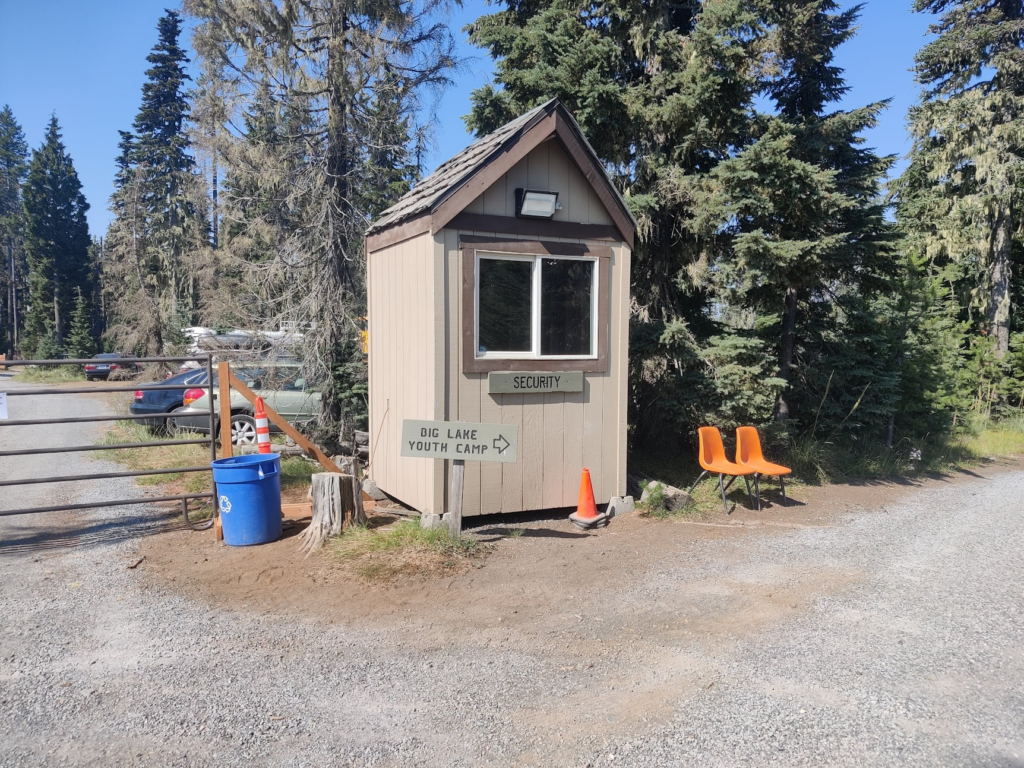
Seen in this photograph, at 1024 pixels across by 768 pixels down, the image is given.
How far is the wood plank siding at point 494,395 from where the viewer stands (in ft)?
21.7

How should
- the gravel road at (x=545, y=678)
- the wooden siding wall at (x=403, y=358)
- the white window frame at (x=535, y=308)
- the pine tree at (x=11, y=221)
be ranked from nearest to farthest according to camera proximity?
the gravel road at (x=545, y=678) → the wooden siding wall at (x=403, y=358) → the white window frame at (x=535, y=308) → the pine tree at (x=11, y=221)

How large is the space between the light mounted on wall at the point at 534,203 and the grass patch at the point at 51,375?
30929 millimetres

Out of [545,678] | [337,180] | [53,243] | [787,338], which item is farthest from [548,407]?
[53,243]

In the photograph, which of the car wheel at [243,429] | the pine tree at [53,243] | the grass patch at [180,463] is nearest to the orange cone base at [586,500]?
the grass patch at [180,463]

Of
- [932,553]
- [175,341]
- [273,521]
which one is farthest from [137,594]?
[175,341]

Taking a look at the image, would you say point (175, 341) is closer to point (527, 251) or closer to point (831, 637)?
point (527, 251)

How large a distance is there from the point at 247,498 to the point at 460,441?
6.49 feet

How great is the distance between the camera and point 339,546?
6.11m

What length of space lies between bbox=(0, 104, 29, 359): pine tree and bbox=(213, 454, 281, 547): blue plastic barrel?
2202 inches

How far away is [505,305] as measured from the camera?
22.8ft

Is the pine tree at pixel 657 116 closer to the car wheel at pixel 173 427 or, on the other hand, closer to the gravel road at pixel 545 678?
the gravel road at pixel 545 678

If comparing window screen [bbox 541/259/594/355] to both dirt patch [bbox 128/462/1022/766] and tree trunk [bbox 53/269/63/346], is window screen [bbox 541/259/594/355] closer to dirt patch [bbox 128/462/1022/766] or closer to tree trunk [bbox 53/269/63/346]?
dirt patch [bbox 128/462/1022/766]

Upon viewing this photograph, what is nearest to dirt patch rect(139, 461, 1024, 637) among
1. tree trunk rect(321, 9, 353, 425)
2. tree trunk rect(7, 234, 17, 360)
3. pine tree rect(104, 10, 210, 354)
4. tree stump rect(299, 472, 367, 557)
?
tree stump rect(299, 472, 367, 557)

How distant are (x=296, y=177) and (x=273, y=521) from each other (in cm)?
668
